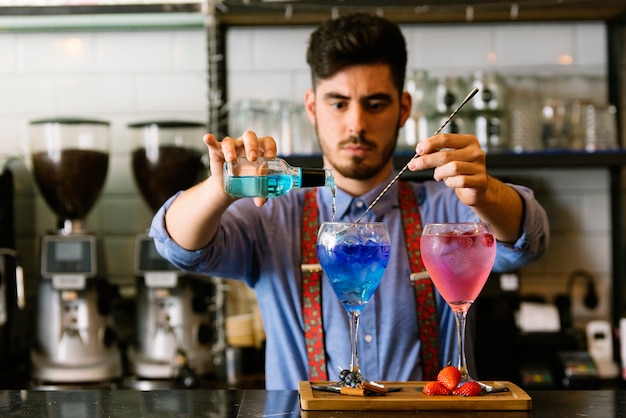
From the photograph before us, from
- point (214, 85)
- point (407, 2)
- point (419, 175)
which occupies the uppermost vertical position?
point (407, 2)

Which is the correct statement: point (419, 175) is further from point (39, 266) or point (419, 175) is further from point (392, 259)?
point (39, 266)

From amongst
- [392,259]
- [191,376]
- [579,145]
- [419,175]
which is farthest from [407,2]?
[191,376]

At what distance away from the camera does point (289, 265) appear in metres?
1.88

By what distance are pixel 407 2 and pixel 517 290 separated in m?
0.93

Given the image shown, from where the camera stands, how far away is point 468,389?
4.02 ft

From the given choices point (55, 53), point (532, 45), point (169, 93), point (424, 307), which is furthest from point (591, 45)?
point (55, 53)

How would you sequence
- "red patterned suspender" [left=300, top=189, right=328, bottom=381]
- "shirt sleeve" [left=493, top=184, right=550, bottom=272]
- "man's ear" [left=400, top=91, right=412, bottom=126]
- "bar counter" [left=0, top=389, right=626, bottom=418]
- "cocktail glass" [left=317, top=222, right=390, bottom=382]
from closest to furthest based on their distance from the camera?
"bar counter" [left=0, top=389, right=626, bottom=418] < "cocktail glass" [left=317, top=222, right=390, bottom=382] < "shirt sleeve" [left=493, top=184, right=550, bottom=272] < "red patterned suspender" [left=300, top=189, right=328, bottom=381] < "man's ear" [left=400, top=91, right=412, bottom=126]

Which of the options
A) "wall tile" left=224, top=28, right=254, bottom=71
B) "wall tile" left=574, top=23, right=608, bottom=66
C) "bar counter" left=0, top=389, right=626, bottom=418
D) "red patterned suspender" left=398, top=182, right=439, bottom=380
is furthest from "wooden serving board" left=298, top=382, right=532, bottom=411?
"wall tile" left=574, top=23, right=608, bottom=66

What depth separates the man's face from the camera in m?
1.89

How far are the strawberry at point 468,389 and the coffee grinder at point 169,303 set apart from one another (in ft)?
4.62

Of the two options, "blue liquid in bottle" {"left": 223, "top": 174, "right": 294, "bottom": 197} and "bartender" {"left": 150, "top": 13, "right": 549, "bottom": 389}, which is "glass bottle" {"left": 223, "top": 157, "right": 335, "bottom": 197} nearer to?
"blue liquid in bottle" {"left": 223, "top": 174, "right": 294, "bottom": 197}

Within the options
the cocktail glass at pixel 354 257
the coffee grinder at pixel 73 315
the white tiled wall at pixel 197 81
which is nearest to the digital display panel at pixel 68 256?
the coffee grinder at pixel 73 315

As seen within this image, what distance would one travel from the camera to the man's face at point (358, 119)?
1.89 meters

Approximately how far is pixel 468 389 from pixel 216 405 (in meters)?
0.35
